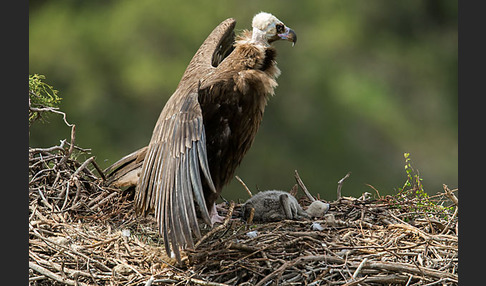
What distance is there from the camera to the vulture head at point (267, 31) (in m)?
3.43

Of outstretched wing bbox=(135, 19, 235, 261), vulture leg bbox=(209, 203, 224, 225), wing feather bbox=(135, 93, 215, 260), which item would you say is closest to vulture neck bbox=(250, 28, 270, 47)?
outstretched wing bbox=(135, 19, 235, 261)

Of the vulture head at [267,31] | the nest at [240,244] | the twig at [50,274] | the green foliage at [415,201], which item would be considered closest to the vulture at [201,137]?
the vulture head at [267,31]

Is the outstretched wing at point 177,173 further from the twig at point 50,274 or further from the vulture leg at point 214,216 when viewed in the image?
the vulture leg at point 214,216

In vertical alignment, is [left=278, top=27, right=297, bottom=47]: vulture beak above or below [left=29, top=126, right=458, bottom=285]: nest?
above

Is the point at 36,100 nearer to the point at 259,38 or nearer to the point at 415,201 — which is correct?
the point at 259,38

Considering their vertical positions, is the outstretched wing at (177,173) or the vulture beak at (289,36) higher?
the vulture beak at (289,36)

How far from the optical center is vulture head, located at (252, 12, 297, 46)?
11.3 feet

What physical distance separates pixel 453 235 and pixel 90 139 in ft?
15.2

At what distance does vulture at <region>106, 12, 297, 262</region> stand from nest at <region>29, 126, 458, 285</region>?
148 mm

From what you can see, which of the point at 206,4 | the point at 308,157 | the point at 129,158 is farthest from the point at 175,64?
the point at 129,158

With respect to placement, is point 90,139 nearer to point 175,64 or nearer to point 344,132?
point 175,64

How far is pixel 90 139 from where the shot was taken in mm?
6777

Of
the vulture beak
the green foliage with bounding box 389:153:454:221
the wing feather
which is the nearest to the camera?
the wing feather

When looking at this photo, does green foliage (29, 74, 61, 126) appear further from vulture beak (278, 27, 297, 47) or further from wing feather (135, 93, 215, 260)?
vulture beak (278, 27, 297, 47)
